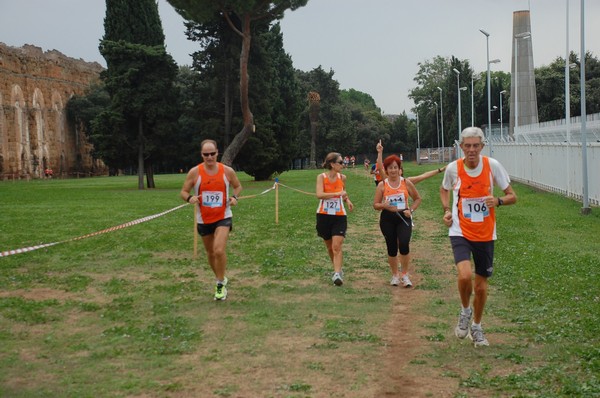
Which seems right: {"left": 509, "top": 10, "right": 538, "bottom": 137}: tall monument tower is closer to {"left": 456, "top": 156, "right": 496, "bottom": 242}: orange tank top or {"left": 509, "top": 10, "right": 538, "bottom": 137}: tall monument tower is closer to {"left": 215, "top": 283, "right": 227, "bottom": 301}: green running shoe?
{"left": 215, "top": 283, "right": 227, "bottom": 301}: green running shoe

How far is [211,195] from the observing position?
32.8 feet

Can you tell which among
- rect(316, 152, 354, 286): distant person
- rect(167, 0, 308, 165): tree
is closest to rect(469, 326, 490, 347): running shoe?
rect(316, 152, 354, 286): distant person

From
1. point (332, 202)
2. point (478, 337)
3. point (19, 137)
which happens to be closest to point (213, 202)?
point (332, 202)

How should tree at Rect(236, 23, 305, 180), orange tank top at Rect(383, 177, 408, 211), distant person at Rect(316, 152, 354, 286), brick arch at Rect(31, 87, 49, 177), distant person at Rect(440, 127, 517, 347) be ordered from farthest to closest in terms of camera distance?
brick arch at Rect(31, 87, 49, 177) < tree at Rect(236, 23, 305, 180) < distant person at Rect(316, 152, 354, 286) < orange tank top at Rect(383, 177, 408, 211) < distant person at Rect(440, 127, 517, 347)

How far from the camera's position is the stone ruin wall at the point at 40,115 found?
72312 mm

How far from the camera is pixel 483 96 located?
116 meters

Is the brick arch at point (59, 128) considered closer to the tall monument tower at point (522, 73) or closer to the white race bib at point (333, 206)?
the tall monument tower at point (522, 73)

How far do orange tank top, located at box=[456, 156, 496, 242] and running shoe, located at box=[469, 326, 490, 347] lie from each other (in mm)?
825

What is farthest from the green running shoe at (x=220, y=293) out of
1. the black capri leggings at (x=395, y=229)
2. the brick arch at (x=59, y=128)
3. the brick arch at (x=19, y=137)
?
the brick arch at (x=59, y=128)

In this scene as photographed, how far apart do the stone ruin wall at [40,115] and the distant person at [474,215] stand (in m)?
67.8

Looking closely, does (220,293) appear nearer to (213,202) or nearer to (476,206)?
(213,202)

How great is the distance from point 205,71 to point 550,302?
41.1 m

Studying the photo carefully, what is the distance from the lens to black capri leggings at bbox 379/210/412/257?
36.2 ft

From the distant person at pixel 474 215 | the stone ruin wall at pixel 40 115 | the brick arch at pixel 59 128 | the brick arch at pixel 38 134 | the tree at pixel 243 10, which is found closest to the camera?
the distant person at pixel 474 215
